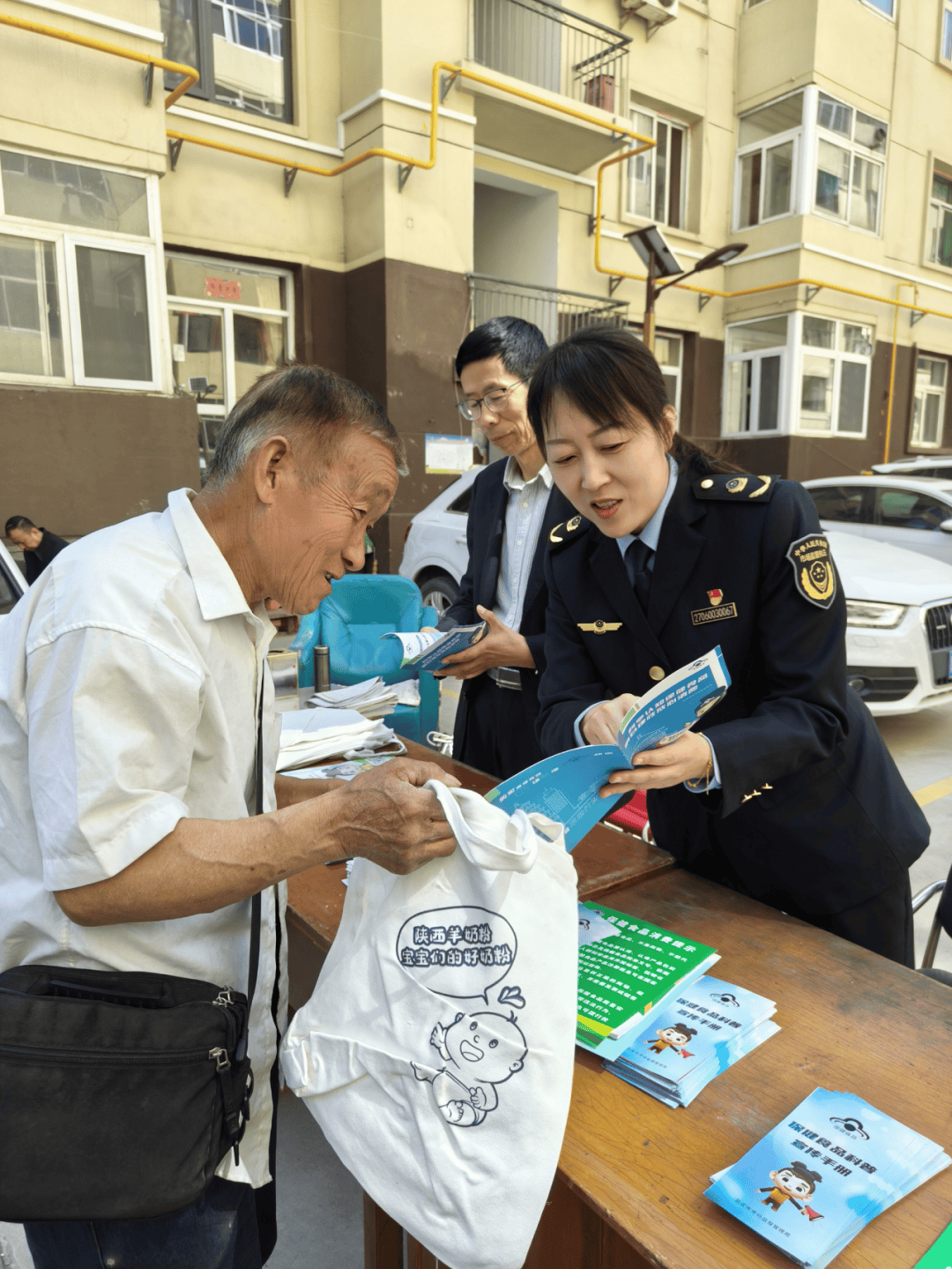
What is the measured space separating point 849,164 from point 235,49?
8.34 meters

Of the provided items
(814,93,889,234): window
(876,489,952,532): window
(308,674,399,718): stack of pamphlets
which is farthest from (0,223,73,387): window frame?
(814,93,889,234): window

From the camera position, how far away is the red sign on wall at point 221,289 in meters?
7.52

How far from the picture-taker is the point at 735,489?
55.7 inches

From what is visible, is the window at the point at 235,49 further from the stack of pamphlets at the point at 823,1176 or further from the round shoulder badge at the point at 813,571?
the stack of pamphlets at the point at 823,1176

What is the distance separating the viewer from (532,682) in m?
2.14

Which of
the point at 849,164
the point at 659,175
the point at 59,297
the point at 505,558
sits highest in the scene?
the point at 849,164

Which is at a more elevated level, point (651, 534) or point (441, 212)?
point (441, 212)

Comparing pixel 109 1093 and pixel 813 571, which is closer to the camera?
pixel 109 1093

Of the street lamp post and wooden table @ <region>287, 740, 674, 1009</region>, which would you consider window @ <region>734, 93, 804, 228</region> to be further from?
wooden table @ <region>287, 740, 674, 1009</region>

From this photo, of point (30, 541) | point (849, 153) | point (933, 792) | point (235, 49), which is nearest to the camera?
point (933, 792)

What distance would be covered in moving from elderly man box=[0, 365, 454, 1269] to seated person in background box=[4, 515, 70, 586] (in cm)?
511

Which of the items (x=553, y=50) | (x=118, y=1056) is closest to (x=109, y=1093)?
(x=118, y=1056)

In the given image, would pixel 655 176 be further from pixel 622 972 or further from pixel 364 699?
pixel 622 972

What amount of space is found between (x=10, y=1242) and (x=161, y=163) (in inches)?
269
